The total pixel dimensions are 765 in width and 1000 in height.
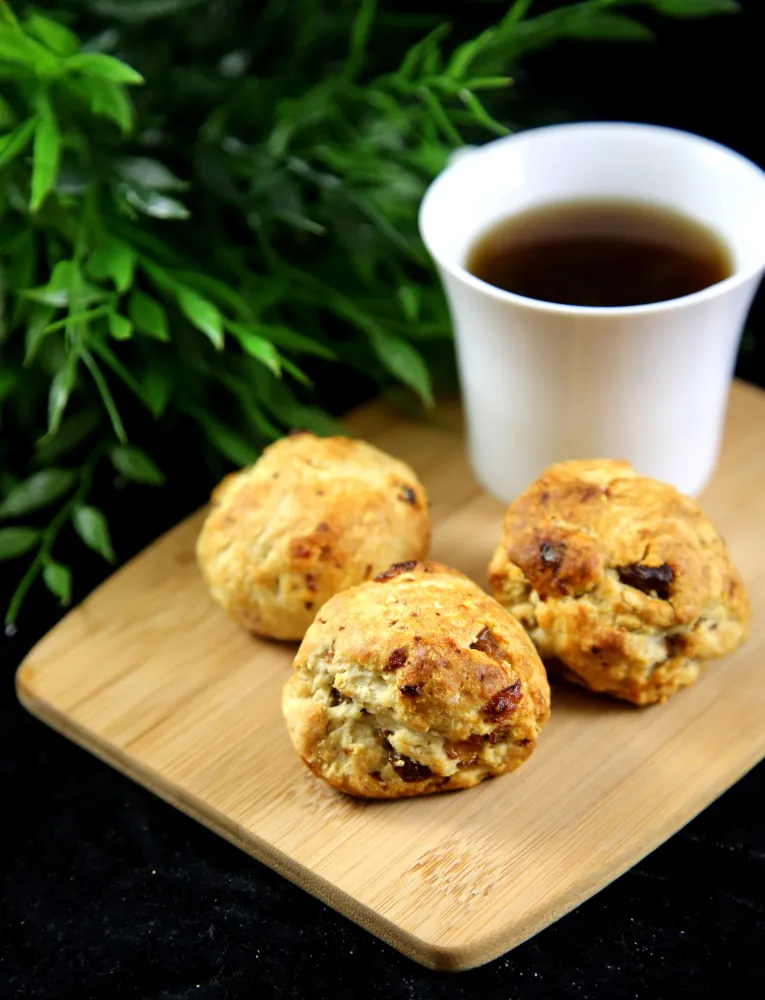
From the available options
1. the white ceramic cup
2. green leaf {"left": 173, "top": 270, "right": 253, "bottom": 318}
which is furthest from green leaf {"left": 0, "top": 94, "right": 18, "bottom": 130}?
the white ceramic cup

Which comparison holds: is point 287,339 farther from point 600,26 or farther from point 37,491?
point 600,26

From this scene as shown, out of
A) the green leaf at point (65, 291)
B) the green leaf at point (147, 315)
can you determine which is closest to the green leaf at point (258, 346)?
the green leaf at point (147, 315)

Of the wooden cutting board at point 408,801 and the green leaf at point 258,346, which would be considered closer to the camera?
the wooden cutting board at point 408,801

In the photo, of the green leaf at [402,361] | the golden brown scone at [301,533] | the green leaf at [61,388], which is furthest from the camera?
the green leaf at [402,361]

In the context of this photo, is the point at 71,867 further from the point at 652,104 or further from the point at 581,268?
the point at 652,104

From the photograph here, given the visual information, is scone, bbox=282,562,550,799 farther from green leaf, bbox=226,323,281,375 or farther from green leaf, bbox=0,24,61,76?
green leaf, bbox=0,24,61,76

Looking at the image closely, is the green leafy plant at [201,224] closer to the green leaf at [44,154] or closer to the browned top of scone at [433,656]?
the green leaf at [44,154]
